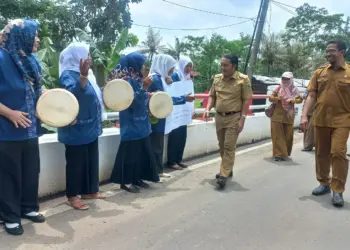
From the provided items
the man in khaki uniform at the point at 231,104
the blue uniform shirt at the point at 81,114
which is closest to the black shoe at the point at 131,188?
the blue uniform shirt at the point at 81,114

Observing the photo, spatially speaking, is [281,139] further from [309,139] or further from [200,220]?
[200,220]

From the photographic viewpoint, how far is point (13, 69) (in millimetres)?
3434

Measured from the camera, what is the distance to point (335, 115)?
15.4 ft

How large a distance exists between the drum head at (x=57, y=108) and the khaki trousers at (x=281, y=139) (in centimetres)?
A: 463

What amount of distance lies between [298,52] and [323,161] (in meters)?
24.8

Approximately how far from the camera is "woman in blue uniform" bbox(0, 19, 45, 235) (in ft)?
11.2

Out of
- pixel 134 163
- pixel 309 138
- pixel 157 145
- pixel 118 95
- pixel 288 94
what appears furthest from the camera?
pixel 309 138

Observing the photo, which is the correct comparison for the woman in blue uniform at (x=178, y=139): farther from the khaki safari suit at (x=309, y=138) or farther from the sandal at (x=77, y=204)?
the khaki safari suit at (x=309, y=138)

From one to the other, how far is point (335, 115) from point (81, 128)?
284 centimetres

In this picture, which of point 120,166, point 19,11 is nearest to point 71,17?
point 19,11

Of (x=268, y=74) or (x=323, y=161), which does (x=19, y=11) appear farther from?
(x=268, y=74)

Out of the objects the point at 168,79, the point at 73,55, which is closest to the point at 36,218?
the point at 73,55

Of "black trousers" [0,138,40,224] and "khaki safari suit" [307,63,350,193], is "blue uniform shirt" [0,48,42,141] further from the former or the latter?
"khaki safari suit" [307,63,350,193]

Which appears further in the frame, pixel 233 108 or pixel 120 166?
pixel 233 108
